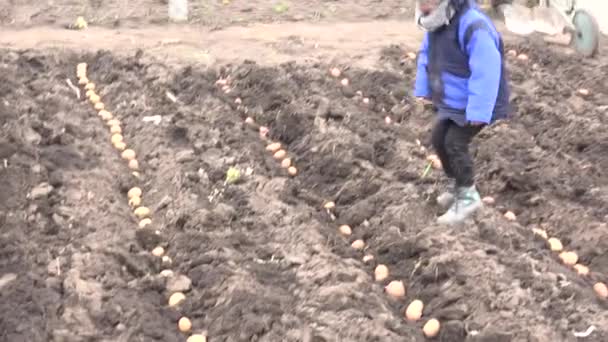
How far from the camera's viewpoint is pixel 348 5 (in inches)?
416

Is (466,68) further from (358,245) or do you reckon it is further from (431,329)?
(431,329)

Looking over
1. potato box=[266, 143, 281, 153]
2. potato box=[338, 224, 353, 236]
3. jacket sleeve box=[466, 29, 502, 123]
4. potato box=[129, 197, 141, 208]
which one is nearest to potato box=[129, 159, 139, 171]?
potato box=[129, 197, 141, 208]

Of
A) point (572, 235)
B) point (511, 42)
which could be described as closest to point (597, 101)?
point (511, 42)

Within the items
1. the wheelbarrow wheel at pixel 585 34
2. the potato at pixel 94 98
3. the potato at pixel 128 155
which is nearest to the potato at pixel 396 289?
the potato at pixel 128 155

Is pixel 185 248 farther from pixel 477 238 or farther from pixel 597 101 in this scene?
pixel 597 101

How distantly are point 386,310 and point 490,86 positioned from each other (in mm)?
1324

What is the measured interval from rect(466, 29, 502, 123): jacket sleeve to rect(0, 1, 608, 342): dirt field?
75 centimetres

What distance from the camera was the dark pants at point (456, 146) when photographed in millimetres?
5270

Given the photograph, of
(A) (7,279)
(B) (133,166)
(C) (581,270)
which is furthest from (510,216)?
(A) (7,279)

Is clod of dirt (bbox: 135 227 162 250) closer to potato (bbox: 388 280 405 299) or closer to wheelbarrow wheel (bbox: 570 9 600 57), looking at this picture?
potato (bbox: 388 280 405 299)

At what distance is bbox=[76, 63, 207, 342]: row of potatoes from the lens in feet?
14.5

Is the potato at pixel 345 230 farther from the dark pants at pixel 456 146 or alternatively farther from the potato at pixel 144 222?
the potato at pixel 144 222

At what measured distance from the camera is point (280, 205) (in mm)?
5617

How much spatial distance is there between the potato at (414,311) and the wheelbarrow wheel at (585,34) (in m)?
5.02
